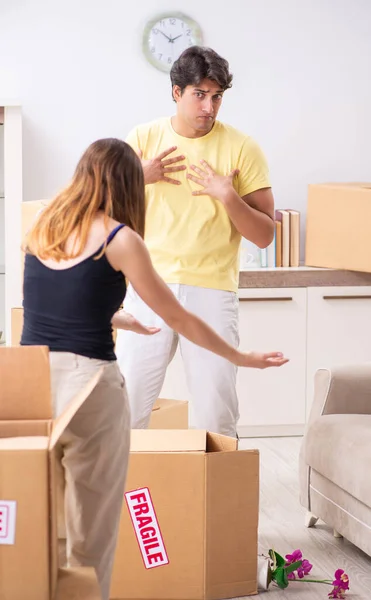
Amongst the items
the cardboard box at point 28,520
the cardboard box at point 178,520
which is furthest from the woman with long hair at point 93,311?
the cardboard box at point 178,520

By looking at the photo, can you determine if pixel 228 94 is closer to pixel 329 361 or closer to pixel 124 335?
pixel 329 361

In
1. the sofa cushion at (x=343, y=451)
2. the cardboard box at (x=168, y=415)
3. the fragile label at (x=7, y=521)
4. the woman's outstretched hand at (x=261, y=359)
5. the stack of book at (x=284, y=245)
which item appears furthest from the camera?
the stack of book at (x=284, y=245)

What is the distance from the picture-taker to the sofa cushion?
288cm

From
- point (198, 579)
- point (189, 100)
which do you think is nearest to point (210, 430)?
point (198, 579)

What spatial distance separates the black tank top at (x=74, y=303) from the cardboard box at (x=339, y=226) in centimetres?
272

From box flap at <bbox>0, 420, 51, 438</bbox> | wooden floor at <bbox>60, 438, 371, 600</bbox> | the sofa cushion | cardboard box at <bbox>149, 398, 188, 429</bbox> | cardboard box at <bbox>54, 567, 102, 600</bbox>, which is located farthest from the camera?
cardboard box at <bbox>149, 398, 188, 429</bbox>

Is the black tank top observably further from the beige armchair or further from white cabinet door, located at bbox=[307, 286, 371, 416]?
white cabinet door, located at bbox=[307, 286, 371, 416]

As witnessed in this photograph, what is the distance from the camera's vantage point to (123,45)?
4.91 metres

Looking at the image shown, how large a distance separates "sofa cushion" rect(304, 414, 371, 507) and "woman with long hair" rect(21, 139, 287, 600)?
1059 mm

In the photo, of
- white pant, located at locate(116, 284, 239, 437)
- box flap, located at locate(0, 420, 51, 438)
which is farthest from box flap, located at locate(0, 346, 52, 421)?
white pant, located at locate(116, 284, 239, 437)

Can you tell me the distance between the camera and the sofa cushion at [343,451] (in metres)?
2.88

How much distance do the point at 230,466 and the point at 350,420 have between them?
28.3 inches

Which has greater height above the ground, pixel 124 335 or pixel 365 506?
pixel 124 335

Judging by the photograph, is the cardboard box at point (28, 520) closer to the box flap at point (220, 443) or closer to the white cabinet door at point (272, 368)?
the box flap at point (220, 443)
